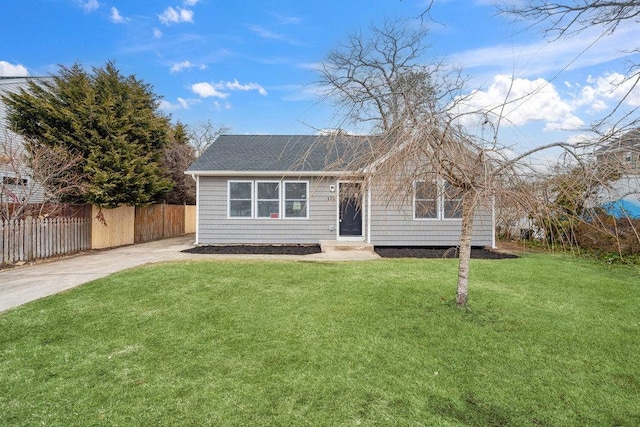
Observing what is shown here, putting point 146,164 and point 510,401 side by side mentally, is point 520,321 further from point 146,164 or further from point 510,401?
point 146,164

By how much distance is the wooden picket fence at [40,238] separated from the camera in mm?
7914

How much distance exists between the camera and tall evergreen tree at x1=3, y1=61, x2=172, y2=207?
32.5 ft

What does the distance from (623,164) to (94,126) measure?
12.6 metres

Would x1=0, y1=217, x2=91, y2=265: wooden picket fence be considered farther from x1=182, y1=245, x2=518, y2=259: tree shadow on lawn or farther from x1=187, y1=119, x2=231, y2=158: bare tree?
x1=187, y1=119, x2=231, y2=158: bare tree

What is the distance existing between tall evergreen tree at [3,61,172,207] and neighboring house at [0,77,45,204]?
542 mm

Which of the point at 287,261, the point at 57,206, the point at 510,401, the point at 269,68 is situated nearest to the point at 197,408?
the point at 510,401

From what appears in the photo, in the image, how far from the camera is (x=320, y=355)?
333 centimetres

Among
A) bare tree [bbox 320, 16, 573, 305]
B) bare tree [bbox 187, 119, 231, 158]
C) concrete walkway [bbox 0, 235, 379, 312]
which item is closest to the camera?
bare tree [bbox 320, 16, 573, 305]

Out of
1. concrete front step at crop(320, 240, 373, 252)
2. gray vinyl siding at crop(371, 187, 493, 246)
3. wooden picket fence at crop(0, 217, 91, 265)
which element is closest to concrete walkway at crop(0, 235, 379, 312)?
concrete front step at crop(320, 240, 373, 252)

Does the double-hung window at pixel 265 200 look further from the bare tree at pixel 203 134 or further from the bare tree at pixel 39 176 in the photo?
the bare tree at pixel 203 134

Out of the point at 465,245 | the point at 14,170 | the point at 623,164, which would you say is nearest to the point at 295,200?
the point at 14,170

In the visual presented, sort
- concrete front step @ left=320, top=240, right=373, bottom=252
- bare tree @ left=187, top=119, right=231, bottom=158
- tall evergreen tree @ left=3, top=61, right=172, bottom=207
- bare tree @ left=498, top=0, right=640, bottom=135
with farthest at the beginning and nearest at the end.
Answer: bare tree @ left=187, top=119, right=231, bottom=158 → concrete front step @ left=320, top=240, right=373, bottom=252 → tall evergreen tree @ left=3, top=61, right=172, bottom=207 → bare tree @ left=498, top=0, right=640, bottom=135

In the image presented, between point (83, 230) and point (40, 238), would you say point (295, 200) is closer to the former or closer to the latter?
point (83, 230)

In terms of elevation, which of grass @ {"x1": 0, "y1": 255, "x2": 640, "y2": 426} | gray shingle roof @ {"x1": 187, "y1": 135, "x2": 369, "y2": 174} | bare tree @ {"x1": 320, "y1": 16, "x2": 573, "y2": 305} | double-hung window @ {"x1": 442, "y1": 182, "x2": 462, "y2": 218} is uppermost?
gray shingle roof @ {"x1": 187, "y1": 135, "x2": 369, "y2": 174}
